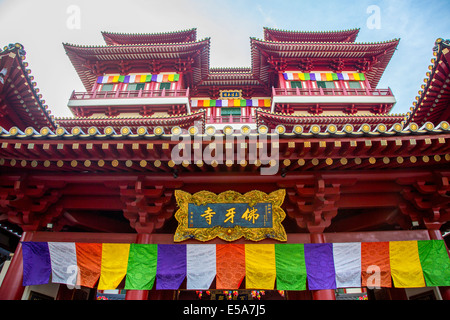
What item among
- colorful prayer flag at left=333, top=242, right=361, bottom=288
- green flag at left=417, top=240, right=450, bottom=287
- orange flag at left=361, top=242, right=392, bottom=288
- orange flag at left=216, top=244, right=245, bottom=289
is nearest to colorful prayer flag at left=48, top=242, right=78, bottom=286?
orange flag at left=216, top=244, right=245, bottom=289

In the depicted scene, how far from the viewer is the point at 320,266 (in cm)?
562

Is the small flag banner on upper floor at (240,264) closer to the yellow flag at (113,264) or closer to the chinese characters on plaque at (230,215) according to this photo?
the yellow flag at (113,264)

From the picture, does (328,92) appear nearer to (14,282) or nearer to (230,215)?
(230,215)

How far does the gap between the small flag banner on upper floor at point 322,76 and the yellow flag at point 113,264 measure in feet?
53.0

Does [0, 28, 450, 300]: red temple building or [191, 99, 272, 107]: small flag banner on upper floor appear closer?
[0, 28, 450, 300]: red temple building

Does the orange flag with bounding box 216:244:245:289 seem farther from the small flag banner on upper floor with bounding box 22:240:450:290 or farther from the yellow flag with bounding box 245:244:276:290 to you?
the yellow flag with bounding box 245:244:276:290

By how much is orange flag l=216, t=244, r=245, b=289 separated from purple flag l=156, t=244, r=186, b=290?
30.4 inches

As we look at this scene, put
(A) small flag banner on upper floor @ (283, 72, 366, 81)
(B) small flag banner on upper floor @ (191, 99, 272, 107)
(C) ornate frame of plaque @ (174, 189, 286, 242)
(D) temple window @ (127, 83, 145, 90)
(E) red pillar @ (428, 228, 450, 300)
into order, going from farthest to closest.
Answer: (B) small flag banner on upper floor @ (191, 99, 272, 107) < (A) small flag banner on upper floor @ (283, 72, 366, 81) < (D) temple window @ (127, 83, 145, 90) < (C) ornate frame of plaque @ (174, 189, 286, 242) < (E) red pillar @ (428, 228, 450, 300)

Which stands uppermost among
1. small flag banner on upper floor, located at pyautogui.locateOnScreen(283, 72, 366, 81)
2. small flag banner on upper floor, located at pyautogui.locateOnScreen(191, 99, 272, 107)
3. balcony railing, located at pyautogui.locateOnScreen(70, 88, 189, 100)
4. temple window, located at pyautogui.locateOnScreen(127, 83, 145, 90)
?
small flag banner on upper floor, located at pyautogui.locateOnScreen(283, 72, 366, 81)

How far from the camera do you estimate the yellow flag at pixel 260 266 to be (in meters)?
5.54

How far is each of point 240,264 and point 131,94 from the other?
1511 centimetres

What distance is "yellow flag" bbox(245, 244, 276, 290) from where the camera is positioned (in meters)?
5.54

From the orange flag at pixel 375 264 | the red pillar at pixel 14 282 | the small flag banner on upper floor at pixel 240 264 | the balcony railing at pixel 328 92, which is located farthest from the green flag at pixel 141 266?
the balcony railing at pixel 328 92

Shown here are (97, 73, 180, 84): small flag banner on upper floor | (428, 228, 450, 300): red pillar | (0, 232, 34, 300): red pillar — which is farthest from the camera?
(97, 73, 180, 84): small flag banner on upper floor
